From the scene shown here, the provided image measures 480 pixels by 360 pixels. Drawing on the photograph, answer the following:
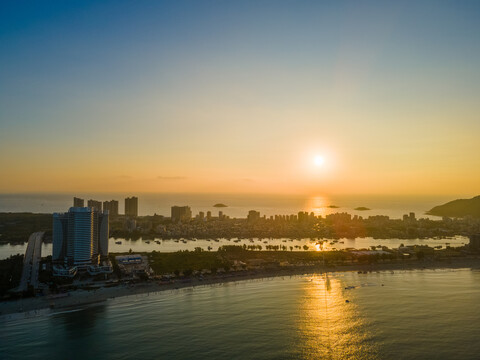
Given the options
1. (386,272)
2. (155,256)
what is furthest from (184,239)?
(386,272)

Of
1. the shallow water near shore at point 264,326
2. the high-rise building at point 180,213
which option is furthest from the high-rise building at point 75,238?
the high-rise building at point 180,213

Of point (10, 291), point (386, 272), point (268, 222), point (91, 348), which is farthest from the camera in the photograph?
point (268, 222)

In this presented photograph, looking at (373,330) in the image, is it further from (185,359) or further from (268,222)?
(268,222)

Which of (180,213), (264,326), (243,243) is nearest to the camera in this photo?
(264,326)

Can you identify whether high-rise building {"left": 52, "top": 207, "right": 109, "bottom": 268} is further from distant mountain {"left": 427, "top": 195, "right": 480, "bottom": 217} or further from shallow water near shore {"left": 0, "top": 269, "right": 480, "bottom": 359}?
distant mountain {"left": 427, "top": 195, "right": 480, "bottom": 217}

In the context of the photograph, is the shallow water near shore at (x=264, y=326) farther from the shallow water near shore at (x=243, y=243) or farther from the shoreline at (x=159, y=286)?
the shallow water near shore at (x=243, y=243)

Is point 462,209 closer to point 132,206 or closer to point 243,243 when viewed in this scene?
point 243,243

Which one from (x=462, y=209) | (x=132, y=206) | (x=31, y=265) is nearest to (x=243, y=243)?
(x=31, y=265)
